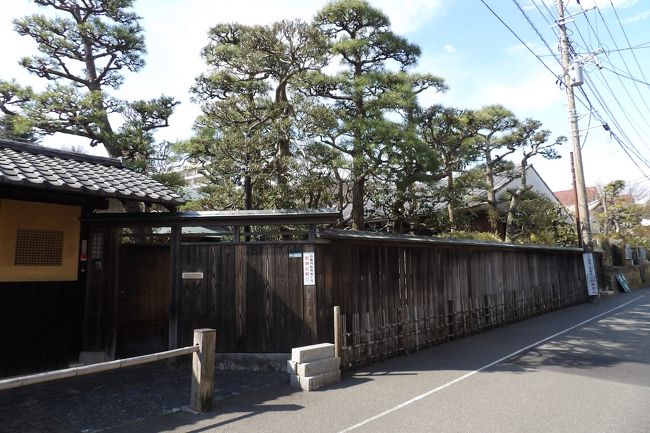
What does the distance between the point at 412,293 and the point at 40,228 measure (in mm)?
7580

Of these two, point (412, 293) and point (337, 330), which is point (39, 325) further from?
point (412, 293)

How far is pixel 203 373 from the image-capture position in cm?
568

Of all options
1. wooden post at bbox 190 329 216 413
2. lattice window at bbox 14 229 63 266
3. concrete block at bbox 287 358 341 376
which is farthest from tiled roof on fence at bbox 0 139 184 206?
concrete block at bbox 287 358 341 376

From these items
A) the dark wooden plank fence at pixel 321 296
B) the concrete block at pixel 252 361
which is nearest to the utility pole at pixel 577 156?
the dark wooden plank fence at pixel 321 296

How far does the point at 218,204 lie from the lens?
13.0 meters

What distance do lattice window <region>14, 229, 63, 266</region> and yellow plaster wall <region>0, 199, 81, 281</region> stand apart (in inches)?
2.6

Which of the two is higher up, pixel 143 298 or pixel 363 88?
pixel 363 88

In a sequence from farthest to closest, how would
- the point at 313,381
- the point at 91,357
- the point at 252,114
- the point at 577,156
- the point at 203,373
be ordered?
the point at 577,156
the point at 252,114
the point at 91,357
the point at 313,381
the point at 203,373

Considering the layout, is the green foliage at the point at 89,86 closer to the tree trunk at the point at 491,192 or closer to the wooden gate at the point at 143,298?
the wooden gate at the point at 143,298

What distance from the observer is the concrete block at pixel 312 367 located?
6734mm

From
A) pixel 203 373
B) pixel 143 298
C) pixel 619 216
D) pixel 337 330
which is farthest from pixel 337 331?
pixel 619 216

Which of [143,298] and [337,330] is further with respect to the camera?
[143,298]

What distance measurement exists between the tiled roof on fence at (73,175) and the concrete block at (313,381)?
13.1 ft

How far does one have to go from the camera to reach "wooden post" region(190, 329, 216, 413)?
18.5 ft
